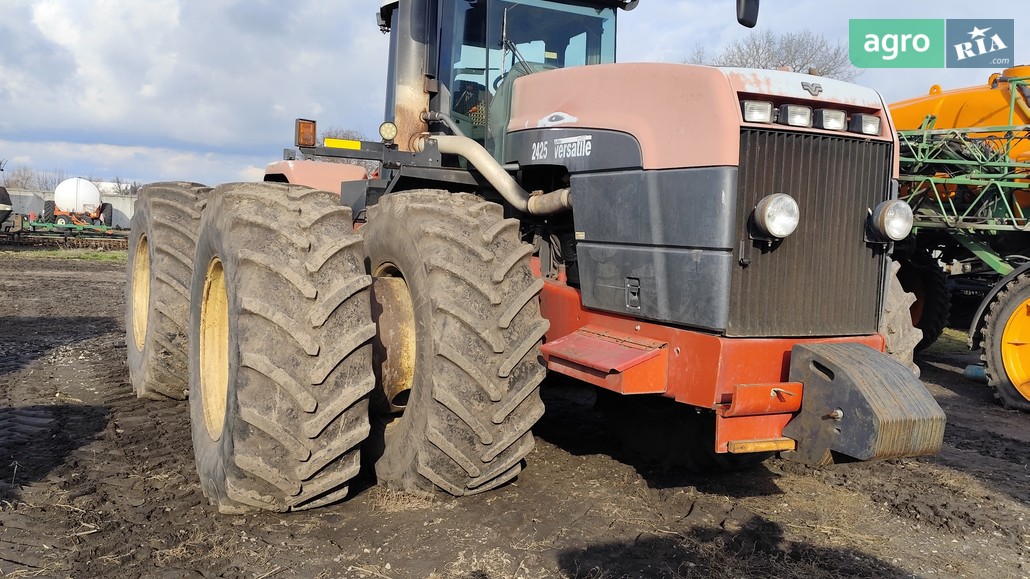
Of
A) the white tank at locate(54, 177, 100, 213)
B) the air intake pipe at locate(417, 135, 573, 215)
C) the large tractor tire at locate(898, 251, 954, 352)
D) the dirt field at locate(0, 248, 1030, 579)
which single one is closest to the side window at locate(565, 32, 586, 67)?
the air intake pipe at locate(417, 135, 573, 215)

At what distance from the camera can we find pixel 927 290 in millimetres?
8609

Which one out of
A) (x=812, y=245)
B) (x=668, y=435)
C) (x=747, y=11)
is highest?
(x=747, y=11)

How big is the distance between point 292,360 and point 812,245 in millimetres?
2299

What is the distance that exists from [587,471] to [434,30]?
2.83 m

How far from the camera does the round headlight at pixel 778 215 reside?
10.5ft

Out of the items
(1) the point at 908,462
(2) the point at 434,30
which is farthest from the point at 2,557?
(1) the point at 908,462

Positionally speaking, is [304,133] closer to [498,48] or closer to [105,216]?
[498,48]

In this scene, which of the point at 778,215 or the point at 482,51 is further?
the point at 482,51

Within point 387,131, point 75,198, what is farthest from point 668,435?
point 75,198

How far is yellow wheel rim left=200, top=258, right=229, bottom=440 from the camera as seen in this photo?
157 inches

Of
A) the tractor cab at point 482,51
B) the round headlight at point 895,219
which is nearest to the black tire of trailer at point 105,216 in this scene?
the tractor cab at point 482,51

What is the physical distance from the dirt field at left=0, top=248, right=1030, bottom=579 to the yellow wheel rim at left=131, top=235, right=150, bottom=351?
0.93 m

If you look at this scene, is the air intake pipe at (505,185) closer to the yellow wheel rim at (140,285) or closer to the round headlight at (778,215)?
the round headlight at (778,215)

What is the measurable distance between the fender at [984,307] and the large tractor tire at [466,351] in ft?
17.9
